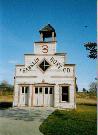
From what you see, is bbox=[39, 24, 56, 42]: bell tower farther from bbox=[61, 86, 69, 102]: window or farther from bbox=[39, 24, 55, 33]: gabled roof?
bbox=[61, 86, 69, 102]: window

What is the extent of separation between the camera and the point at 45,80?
20.0 metres

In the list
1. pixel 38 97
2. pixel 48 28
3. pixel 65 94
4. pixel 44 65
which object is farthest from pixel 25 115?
pixel 48 28

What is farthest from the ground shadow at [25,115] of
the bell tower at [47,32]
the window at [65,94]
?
the bell tower at [47,32]

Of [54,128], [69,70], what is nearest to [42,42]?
[69,70]

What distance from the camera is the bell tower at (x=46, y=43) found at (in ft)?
67.7

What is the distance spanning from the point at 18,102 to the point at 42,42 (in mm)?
5164

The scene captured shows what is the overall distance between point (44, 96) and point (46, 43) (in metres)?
4.29

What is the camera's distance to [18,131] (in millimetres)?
8859

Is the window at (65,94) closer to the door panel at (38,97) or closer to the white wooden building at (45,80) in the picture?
the white wooden building at (45,80)

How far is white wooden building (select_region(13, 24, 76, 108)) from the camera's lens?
19.7 m

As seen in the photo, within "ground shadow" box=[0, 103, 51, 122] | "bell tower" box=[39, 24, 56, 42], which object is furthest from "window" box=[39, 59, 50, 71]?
"ground shadow" box=[0, 103, 51, 122]

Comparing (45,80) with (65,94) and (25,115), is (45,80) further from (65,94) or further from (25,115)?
(25,115)

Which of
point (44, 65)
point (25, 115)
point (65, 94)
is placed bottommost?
point (25, 115)

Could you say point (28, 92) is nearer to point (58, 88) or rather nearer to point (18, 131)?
point (58, 88)
